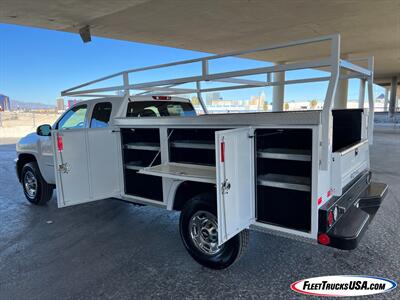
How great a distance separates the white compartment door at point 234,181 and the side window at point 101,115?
2.50 metres

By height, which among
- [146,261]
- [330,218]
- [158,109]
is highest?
[158,109]

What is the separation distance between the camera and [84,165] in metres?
4.34

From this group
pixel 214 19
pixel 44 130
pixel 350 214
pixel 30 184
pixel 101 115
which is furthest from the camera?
pixel 214 19

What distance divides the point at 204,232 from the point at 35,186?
3.95 metres

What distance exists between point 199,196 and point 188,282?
2.81 ft

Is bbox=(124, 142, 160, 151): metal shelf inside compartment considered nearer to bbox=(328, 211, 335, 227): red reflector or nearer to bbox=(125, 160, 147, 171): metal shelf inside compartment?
bbox=(125, 160, 147, 171): metal shelf inside compartment

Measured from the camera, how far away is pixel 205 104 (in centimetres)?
613

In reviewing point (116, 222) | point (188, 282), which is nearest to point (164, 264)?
point (188, 282)

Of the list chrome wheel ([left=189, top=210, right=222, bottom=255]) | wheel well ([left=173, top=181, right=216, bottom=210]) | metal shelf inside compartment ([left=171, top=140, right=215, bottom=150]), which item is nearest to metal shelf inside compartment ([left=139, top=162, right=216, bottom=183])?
wheel well ([left=173, top=181, right=216, bottom=210])

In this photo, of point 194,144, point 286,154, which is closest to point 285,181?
point 286,154

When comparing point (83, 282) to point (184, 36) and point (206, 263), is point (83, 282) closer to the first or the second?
point (206, 263)

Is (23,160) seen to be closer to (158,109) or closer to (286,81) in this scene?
(158,109)

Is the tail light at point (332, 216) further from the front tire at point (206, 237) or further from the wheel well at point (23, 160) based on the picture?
the wheel well at point (23, 160)

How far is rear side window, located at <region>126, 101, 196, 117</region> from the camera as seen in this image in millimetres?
4838
